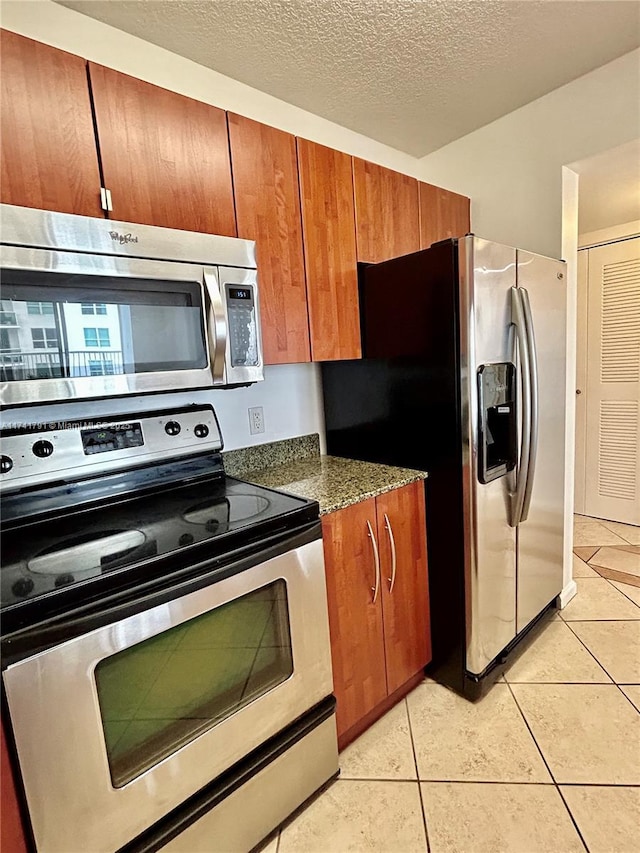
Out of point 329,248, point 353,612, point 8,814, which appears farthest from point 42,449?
point 329,248

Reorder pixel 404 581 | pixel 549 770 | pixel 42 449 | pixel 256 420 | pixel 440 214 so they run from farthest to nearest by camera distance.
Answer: pixel 440 214 < pixel 256 420 < pixel 404 581 < pixel 549 770 < pixel 42 449

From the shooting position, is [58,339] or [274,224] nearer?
[58,339]

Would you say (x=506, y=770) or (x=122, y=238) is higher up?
(x=122, y=238)

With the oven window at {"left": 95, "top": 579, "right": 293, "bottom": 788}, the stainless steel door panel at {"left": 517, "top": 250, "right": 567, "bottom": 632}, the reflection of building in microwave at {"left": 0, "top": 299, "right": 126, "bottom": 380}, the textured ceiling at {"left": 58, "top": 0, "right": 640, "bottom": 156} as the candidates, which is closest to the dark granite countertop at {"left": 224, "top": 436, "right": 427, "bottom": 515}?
the oven window at {"left": 95, "top": 579, "right": 293, "bottom": 788}

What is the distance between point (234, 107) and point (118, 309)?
47.2 inches

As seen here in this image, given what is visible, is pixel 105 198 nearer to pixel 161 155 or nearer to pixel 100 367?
pixel 161 155

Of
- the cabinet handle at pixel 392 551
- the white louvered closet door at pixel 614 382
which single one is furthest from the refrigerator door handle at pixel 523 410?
the white louvered closet door at pixel 614 382

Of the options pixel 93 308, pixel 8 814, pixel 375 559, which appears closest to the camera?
pixel 8 814

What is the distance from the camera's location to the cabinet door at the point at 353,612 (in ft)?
4.75

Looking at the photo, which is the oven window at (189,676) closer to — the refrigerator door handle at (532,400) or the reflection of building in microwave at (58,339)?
the reflection of building in microwave at (58,339)

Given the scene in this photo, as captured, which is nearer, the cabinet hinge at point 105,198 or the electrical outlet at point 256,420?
the cabinet hinge at point 105,198

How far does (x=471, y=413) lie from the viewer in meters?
1.55

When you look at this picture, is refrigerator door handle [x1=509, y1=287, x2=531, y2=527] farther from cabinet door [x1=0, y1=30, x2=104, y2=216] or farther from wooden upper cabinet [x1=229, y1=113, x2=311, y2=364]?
cabinet door [x1=0, y1=30, x2=104, y2=216]

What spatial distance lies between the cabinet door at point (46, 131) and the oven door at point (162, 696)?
102cm
